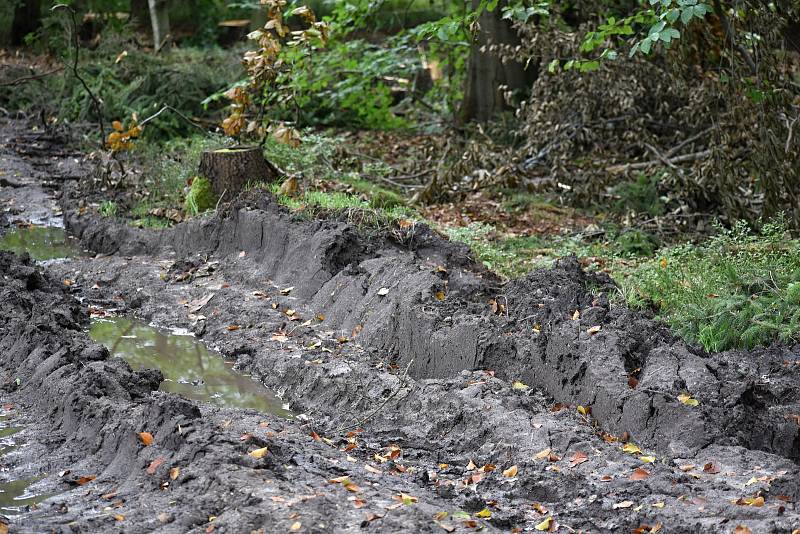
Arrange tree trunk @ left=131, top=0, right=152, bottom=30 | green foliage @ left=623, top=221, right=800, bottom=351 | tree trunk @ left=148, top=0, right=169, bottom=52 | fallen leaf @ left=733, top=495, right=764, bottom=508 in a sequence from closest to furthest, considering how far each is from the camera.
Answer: fallen leaf @ left=733, top=495, right=764, bottom=508 → green foliage @ left=623, top=221, right=800, bottom=351 → tree trunk @ left=148, top=0, right=169, bottom=52 → tree trunk @ left=131, top=0, right=152, bottom=30

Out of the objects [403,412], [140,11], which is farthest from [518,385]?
[140,11]

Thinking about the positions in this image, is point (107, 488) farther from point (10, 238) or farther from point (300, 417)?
point (10, 238)

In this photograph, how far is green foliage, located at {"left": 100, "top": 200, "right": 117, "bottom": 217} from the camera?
10664 mm

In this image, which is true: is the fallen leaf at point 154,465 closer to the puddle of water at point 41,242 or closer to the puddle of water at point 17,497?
the puddle of water at point 17,497

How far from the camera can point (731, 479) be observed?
447 centimetres

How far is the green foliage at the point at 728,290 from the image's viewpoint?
5914 mm

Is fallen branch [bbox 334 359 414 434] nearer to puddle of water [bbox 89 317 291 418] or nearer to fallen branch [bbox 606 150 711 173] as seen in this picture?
puddle of water [bbox 89 317 291 418]

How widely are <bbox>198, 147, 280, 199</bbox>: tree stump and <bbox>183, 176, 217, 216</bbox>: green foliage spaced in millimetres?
58

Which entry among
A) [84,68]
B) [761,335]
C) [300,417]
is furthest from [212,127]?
[761,335]

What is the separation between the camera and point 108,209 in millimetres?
10703

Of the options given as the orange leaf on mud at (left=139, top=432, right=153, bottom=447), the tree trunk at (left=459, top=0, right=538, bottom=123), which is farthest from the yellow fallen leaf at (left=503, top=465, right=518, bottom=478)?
the tree trunk at (left=459, top=0, right=538, bottom=123)

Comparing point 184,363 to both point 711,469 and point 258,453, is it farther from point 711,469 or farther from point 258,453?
point 711,469

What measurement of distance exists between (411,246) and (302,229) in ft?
3.50

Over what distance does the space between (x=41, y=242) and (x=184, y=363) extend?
4.17m
